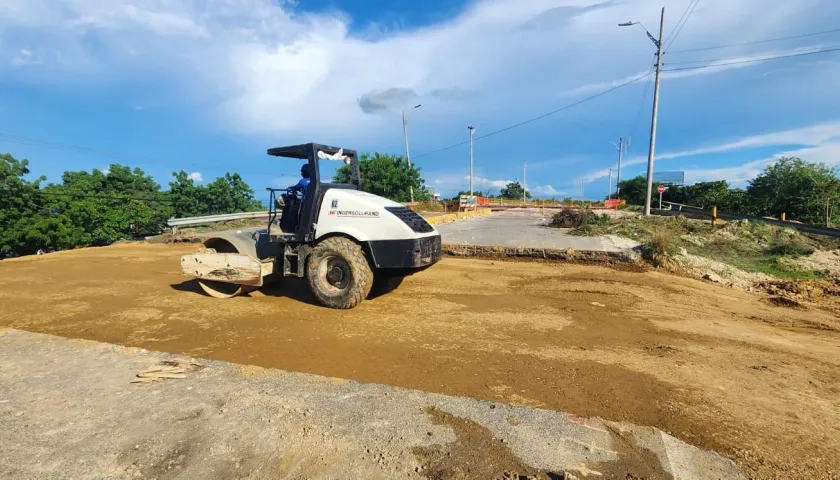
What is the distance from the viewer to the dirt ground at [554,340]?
3664 millimetres

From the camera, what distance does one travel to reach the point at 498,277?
973 centimetres

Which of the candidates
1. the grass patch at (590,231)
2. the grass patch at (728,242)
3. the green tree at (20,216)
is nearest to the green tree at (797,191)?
the grass patch at (728,242)

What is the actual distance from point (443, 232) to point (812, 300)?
10.8m

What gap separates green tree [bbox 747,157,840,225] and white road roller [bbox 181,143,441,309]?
37.4m

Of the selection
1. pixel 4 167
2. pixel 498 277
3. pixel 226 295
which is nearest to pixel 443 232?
pixel 498 277

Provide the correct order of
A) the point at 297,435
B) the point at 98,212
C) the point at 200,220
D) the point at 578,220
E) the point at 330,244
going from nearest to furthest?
Result: 1. the point at 297,435
2. the point at 330,244
3. the point at 578,220
4. the point at 200,220
5. the point at 98,212

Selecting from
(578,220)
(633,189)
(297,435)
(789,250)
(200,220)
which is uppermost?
(633,189)

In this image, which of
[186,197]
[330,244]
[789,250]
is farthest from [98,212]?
[789,250]

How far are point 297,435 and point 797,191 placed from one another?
47439 millimetres

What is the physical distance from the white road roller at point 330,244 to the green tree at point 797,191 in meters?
37.4

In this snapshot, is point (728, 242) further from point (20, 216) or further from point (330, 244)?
point (20, 216)

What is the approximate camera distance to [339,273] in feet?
22.8

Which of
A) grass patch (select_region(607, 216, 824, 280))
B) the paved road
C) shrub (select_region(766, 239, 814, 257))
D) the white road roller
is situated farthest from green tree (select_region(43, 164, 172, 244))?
shrub (select_region(766, 239, 814, 257))

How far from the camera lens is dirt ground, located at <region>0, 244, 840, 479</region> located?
3.66 meters
